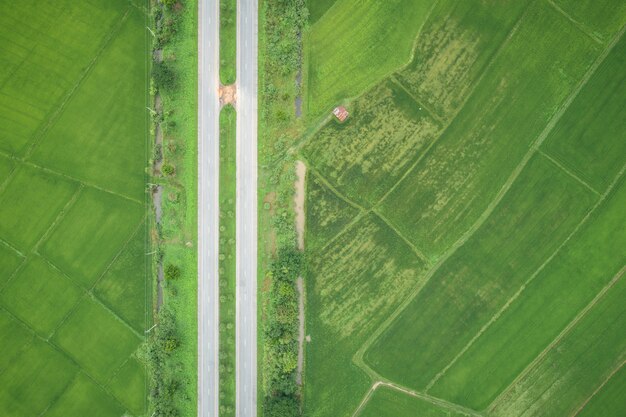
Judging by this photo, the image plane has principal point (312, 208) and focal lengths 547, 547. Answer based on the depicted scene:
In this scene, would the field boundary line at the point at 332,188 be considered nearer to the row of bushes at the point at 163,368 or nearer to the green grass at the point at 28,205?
the row of bushes at the point at 163,368

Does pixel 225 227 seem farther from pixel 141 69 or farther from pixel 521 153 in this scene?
pixel 521 153

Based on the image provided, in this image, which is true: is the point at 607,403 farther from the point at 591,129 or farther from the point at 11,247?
the point at 11,247

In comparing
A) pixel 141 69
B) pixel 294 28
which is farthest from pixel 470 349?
pixel 141 69

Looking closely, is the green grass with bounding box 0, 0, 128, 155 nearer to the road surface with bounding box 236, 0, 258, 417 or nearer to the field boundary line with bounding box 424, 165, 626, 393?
the road surface with bounding box 236, 0, 258, 417

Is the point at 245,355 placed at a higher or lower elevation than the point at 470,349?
lower

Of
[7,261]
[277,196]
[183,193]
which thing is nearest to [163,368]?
[183,193]
